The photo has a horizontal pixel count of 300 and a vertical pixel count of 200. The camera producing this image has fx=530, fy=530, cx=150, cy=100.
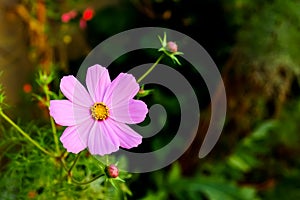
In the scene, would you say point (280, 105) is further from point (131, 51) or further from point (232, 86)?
point (131, 51)

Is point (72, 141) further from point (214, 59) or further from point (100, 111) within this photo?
A: point (214, 59)

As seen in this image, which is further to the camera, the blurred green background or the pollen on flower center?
the blurred green background

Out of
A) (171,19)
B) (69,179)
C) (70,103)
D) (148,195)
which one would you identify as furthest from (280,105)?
(70,103)

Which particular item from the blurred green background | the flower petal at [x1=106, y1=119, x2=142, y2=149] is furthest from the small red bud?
the blurred green background

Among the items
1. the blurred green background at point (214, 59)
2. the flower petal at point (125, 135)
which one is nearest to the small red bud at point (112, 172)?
the flower petal at point (125, 135)

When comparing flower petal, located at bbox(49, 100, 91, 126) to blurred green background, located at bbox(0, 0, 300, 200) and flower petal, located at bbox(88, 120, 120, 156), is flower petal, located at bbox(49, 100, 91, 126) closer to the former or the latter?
flower petal, located at bbox(88, 120, 120, 156)

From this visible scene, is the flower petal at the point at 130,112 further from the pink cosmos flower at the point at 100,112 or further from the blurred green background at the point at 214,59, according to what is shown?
the blurred green background at the point at 214,59
